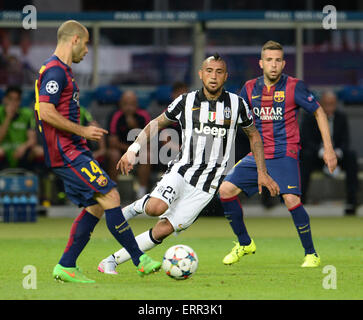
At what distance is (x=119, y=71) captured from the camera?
14.8 metres

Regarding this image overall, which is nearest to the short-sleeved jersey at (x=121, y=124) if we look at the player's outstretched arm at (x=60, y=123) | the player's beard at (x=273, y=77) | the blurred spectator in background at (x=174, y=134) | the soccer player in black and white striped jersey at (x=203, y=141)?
the blurred spectator in background at (x=174, y=134)

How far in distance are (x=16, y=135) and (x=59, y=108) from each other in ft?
22.4

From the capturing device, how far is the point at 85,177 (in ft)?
21.4

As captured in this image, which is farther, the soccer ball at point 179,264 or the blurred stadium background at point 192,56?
the blurred stadium background at point 192,56

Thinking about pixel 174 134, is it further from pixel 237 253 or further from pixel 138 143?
pixel 138 143

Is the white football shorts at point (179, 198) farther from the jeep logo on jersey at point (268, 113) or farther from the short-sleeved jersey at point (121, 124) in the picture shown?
the short-sleeved jersey at point (121, 124)

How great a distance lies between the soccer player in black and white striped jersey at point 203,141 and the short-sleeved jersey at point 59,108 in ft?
2.90

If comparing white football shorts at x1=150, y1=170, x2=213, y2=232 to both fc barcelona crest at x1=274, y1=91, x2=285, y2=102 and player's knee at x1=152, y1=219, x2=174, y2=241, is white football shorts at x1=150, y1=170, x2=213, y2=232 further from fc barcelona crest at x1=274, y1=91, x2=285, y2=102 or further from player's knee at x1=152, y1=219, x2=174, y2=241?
fc barcelona crest at x1=274, y1=91, x2=285, y2=102

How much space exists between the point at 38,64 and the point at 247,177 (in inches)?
274

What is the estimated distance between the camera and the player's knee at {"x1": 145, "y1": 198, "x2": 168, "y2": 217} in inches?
280

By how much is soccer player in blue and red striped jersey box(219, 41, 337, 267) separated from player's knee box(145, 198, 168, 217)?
1.13 metres

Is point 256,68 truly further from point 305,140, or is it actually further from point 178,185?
point 178,185

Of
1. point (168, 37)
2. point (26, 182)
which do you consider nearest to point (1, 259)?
point (26, 182)

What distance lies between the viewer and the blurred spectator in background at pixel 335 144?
13359 millimetres
